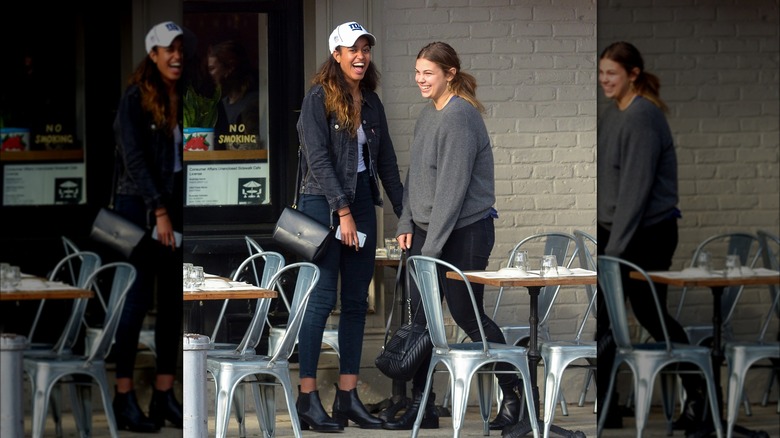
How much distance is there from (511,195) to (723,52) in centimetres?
448

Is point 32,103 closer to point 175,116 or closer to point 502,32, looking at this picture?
point 175,116

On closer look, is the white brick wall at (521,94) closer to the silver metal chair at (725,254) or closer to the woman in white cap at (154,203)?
the woman in white cap at (154,203)

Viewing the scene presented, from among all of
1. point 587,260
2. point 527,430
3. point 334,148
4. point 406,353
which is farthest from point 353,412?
point 587,260

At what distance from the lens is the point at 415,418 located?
5.34m

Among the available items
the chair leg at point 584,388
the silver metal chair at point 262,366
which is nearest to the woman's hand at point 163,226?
the silver metal chair at point 262,366

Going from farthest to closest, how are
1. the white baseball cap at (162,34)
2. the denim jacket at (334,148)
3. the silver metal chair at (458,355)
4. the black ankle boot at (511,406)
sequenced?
the black ankle boot at (511,406)
the denim jacket at (334,148)
the silver metal chair at (458,355)
the white baseball cap at (162,34)

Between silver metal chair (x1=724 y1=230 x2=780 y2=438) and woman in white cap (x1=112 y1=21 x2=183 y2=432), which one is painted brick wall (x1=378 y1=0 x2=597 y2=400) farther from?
silver metal chair (x1=724 y1=230 x2=780 y2=438)

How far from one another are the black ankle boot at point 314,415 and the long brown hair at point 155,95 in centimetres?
362

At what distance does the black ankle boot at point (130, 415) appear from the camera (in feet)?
5.79

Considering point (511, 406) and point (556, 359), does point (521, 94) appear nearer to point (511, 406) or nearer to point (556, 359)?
point (556, 359)

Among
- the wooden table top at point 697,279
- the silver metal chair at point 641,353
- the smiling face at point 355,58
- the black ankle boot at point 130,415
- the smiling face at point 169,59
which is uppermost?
the smiling face at point 355,58

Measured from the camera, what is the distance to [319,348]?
5.25 meters

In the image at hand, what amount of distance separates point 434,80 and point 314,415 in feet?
4.93

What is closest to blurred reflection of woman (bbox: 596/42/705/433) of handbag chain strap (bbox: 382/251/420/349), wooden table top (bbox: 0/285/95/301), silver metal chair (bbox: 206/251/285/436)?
wooden table top (bbox: 0/285/95/301)
